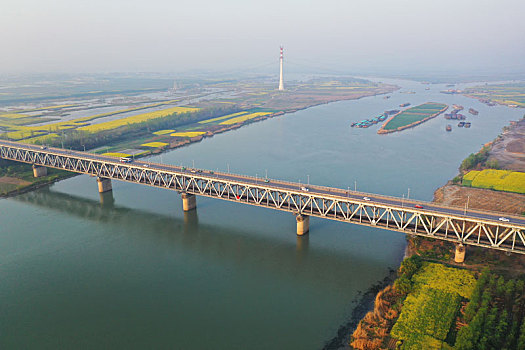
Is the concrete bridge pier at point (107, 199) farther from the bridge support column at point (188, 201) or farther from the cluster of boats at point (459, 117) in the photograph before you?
the cluster of boats at point (459, 117)

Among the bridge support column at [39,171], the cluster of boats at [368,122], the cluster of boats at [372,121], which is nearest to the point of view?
the bridge support column at [39,171]

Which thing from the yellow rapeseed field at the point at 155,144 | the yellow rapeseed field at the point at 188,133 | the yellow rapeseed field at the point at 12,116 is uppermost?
the yellow rapeseed field at the point at 12,116

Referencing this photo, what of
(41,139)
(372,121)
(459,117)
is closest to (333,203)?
(41,139)

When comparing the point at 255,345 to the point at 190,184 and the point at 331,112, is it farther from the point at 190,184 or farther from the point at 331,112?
the point at 331,112

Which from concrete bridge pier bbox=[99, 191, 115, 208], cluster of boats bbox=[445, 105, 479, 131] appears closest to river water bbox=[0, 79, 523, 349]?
concrete bridge pier bbox=[99, 191, 115, 208]

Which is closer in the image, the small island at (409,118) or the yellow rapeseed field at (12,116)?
the small island at (409,118)

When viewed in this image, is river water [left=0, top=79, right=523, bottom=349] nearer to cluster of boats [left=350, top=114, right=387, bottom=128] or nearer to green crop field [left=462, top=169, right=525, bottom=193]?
green crop field [left=462, top=169, right=525, bottom=193]

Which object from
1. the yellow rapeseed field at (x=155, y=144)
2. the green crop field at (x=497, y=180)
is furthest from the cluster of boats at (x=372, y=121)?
the yellow rapeseed field at (x=155, y=144)

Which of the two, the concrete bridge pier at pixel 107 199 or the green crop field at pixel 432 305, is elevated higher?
the green crop field at pixel 432 305
